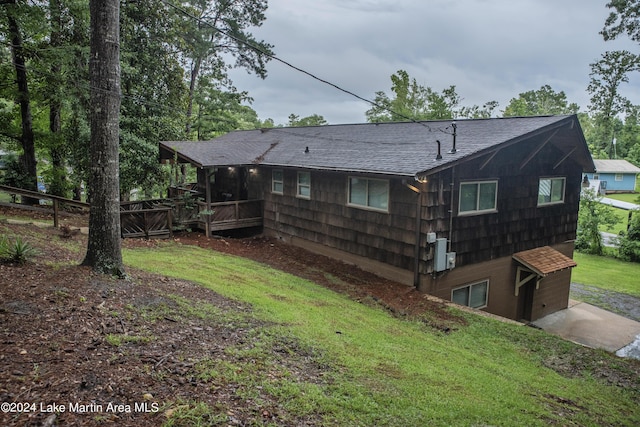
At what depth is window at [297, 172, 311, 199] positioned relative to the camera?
1430cm

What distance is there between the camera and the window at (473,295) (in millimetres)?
11555

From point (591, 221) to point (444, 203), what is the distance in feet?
63.6

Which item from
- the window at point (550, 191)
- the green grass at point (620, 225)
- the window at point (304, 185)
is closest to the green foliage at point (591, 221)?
the green grass at point (620, 225)

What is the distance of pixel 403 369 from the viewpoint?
18.0ft

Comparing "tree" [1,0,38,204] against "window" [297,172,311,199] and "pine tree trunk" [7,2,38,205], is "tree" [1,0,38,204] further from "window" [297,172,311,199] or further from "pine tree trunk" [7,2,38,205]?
"window" [297,172,311,199]

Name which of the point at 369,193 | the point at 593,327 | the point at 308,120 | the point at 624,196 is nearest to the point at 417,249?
the point at 369,193

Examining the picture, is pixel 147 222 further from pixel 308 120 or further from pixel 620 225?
pixel 308 120

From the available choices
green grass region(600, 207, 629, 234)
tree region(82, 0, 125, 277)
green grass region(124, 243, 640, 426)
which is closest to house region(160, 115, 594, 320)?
green grass region(124, 243, 640, 426)

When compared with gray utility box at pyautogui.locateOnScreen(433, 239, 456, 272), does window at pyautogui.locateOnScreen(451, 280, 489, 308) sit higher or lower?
lower

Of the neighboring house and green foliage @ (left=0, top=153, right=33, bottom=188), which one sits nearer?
green foliage @ (left=0, top=153, right=33, bottom=188)

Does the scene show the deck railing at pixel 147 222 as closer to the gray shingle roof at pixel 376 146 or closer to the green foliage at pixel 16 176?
the gray shingle roof at pixel 376 146

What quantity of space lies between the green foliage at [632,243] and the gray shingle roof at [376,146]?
41.1 ft

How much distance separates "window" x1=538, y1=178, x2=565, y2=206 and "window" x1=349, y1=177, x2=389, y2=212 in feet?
17.5

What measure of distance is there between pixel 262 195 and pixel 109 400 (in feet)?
44.3
